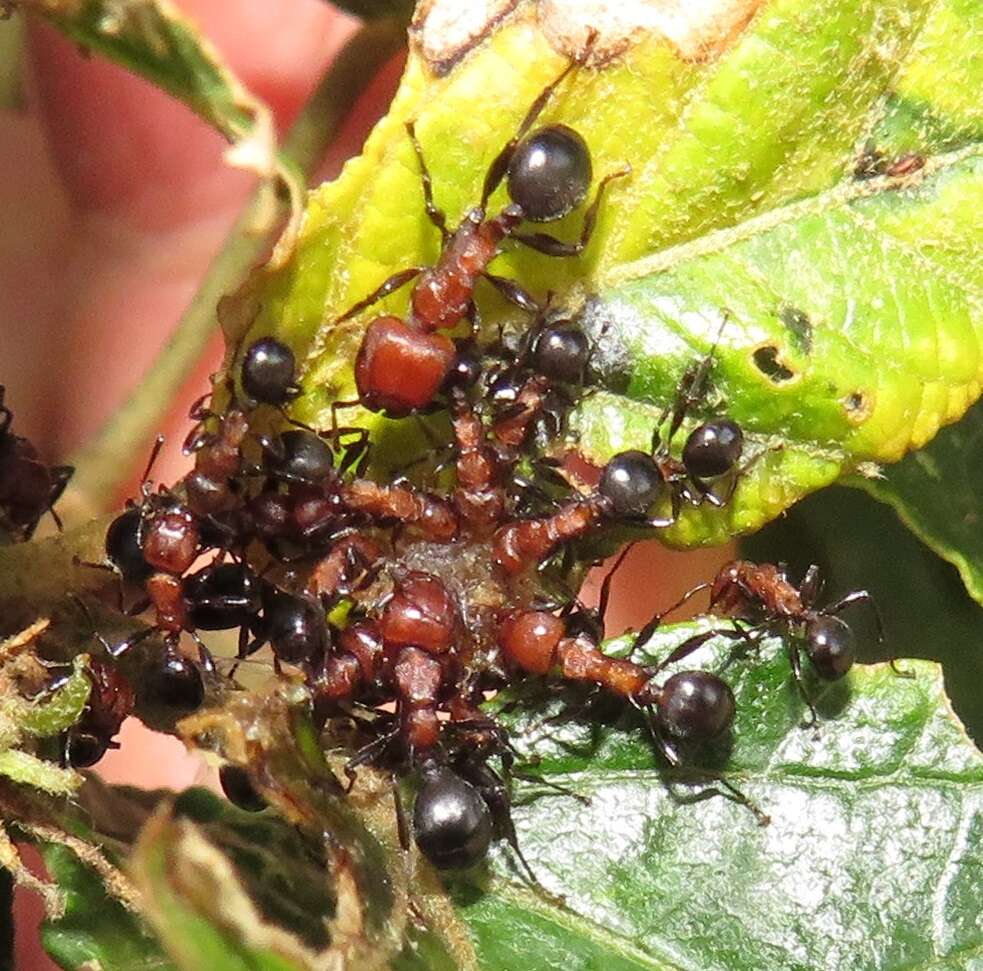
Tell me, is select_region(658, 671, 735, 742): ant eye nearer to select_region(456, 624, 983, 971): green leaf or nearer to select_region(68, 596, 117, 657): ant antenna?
select_region(456, 624, 983, 971): green leaf

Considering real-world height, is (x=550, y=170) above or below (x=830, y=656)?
above

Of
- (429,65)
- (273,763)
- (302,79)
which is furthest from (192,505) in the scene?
(302,79)

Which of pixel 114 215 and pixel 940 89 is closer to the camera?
pixel 940 89

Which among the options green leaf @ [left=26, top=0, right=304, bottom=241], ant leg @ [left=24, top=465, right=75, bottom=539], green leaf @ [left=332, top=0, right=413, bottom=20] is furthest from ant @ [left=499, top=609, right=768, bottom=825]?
green leaf @ [left=332, top=0, right=413, bottom=20]

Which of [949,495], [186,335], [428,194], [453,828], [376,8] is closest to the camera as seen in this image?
[453,828]

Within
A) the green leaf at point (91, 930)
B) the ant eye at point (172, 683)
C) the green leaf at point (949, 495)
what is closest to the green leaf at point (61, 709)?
the green leaf at point (91, 930)

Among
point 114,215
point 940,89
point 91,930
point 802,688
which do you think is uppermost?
point 940,89

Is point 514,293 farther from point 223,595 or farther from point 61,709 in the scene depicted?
point 61,709

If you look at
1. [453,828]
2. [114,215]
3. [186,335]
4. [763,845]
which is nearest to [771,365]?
[763,845]
